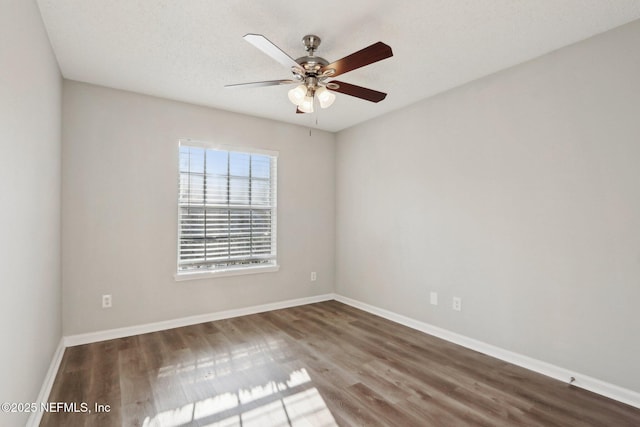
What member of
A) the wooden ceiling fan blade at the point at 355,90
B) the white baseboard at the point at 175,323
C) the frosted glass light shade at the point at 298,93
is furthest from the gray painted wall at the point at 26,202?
the wooden ceiling fan blade at the point at 355,90

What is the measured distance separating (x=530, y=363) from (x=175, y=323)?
3.54m

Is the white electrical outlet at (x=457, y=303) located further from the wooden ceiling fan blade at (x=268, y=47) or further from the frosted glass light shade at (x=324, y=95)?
the wooden ceiling fan blade at (x=268, y=47)

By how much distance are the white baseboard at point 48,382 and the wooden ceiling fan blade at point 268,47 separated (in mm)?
2503

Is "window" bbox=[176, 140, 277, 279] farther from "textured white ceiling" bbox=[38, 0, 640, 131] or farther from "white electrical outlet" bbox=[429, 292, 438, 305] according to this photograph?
"white electrical outlet" bbox=[429, 292, 438, 305]

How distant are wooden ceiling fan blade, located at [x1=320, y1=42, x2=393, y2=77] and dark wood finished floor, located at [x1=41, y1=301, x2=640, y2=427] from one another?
2.24 m

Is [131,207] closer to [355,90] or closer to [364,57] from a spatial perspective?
[355,90]

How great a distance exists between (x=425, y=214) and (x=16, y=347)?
3439 millimetres

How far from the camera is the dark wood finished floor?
2006 millimetres

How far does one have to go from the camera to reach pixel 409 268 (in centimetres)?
375

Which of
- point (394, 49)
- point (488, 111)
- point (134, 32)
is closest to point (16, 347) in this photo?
point (134, 32)

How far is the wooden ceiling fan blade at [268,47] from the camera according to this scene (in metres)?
1.75

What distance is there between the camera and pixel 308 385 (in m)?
2.38

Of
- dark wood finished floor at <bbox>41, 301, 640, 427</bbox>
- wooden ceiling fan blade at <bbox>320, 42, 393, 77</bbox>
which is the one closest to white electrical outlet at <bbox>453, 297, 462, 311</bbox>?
dark wood finished floor at <bbox>41, 301, 640, 427</bbox>

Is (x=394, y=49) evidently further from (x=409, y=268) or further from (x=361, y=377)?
(x=361, y=377)
